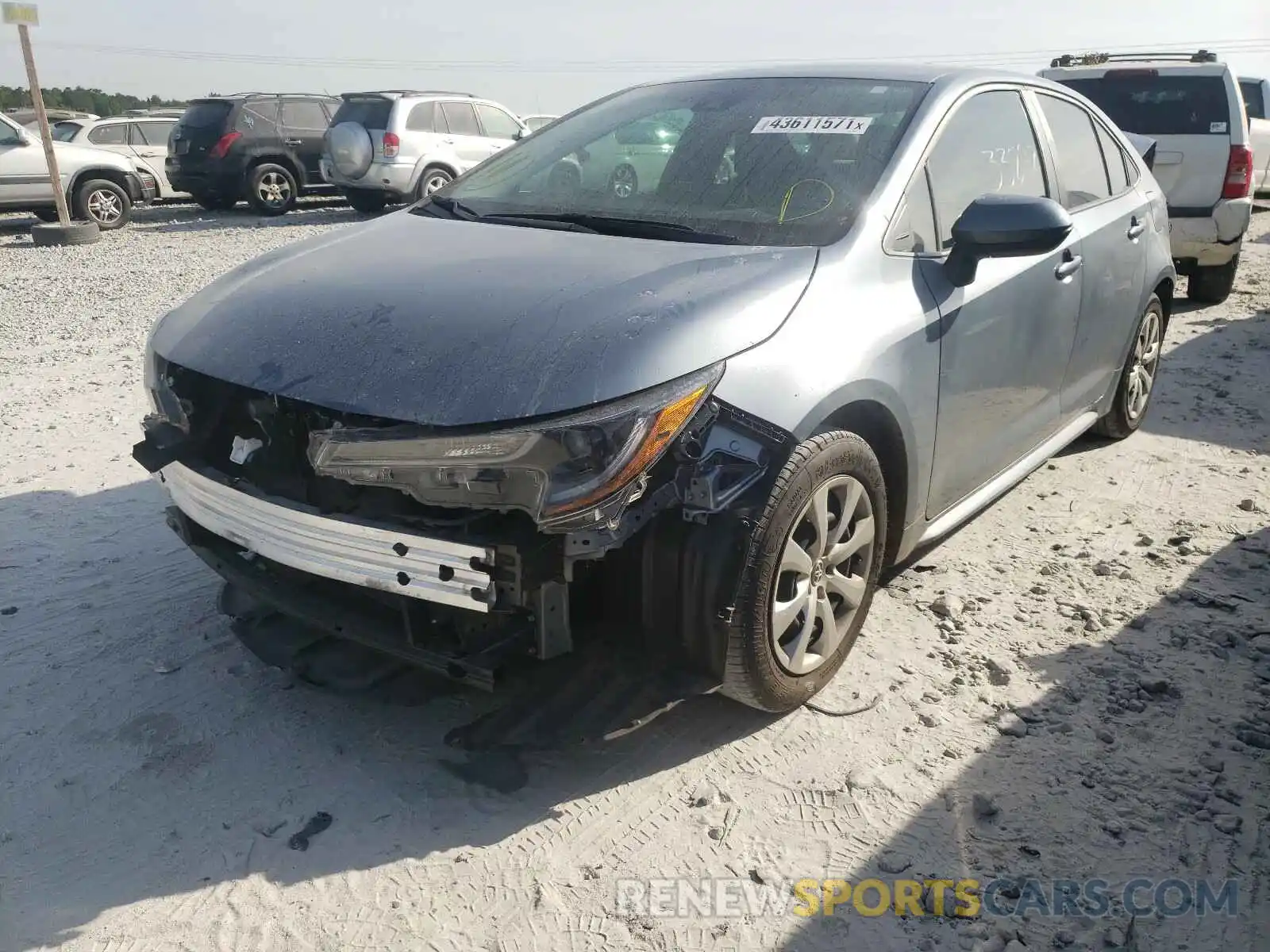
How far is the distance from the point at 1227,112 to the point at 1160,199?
13.5ft

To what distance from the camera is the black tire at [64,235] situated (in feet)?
40.1

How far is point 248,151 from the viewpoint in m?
14.8

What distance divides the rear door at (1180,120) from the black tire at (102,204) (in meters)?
12.0

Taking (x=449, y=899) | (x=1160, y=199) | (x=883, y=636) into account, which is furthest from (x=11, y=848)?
(x=1160, y=199)

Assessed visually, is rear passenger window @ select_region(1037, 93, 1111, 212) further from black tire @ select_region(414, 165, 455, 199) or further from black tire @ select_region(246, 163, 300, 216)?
black tire @ select_region(246, 163, 300, 216)

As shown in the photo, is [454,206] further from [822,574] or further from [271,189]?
[271,189]

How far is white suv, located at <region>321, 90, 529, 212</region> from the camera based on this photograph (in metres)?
14.0

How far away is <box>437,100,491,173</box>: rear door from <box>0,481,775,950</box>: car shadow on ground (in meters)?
12.4

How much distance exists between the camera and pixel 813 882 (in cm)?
235

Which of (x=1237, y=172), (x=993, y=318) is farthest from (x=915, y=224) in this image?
(x=1237, y=172)

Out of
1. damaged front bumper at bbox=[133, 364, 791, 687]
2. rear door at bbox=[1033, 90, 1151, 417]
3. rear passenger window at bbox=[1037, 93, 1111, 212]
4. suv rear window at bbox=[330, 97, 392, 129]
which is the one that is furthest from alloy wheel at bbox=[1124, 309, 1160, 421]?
suv rear window at bbox=[330, 97, 392, 129]

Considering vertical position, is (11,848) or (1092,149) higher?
(1092,149)

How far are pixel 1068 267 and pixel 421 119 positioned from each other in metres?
12.4

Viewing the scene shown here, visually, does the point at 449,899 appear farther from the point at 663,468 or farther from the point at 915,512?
the point at 915,512
